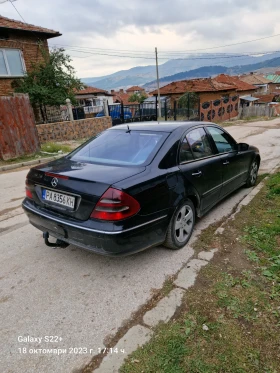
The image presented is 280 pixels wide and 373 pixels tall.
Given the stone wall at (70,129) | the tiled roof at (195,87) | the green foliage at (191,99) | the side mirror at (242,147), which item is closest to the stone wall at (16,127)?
the stone wall at (70,129)

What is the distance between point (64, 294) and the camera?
2514 mm

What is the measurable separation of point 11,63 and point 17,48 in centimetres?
93

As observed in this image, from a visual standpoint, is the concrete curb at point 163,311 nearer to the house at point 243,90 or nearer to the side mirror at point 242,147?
the side mirror at point 242,147

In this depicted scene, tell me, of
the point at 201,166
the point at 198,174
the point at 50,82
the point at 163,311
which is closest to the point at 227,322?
the point at 163,311

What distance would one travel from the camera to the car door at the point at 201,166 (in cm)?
315

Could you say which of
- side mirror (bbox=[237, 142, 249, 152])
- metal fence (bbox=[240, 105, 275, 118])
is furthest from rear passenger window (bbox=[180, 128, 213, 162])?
metal fence (bbox=[240, 105, 275, 118])

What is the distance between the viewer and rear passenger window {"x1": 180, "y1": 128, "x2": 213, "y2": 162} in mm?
3182

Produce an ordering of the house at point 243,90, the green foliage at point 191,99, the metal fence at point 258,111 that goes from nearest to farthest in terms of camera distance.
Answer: the green foliage at point 191,99
the metal fence at point 258,111
the house at point 243,90

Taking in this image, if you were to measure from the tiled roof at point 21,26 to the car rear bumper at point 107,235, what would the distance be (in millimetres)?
14959

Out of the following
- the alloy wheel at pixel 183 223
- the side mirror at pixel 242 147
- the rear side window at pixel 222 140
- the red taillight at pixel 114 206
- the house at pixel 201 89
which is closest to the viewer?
the red taillight at pixel 114 206

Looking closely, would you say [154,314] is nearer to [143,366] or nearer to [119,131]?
[143,366]

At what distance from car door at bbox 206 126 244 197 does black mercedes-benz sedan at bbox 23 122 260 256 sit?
148 mm

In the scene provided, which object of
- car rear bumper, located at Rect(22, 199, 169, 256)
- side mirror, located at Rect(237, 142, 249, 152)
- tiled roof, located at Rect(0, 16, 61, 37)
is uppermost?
tiled roof, located at Rect(0, 16, 61, 37)

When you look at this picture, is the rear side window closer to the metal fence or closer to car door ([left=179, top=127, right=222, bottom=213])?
car door ([left=179, top=127, right=222, bottom=213])
